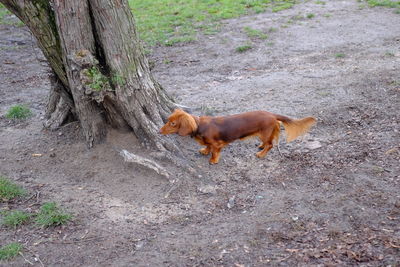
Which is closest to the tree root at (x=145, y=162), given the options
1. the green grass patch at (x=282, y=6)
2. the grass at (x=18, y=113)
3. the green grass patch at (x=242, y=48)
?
the grass at (x=18, y=113)

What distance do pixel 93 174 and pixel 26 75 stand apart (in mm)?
4868

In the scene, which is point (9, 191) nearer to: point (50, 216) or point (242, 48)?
point (50, 216)

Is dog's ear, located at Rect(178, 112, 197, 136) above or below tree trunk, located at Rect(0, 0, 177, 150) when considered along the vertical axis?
below

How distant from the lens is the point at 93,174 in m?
5.00

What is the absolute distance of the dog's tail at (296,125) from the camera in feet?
17.6

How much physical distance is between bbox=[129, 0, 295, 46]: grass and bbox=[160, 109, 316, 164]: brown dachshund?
5.57m

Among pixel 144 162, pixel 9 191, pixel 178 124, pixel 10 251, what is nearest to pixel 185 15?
pixel 178 124

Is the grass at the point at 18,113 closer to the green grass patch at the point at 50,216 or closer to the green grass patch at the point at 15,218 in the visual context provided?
the green grass patch at the point at 15,218

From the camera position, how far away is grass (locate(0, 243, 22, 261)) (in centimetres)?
390

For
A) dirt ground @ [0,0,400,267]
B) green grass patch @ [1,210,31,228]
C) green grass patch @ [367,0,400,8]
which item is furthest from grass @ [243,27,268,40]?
green grass patch @ [1,210,31,228]

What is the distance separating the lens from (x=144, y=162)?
492 centimetres

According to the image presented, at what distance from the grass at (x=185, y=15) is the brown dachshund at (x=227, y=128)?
5571 millimetres

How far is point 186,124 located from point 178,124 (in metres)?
0.09

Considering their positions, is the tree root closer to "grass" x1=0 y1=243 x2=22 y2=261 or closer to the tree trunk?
the tree trunk
